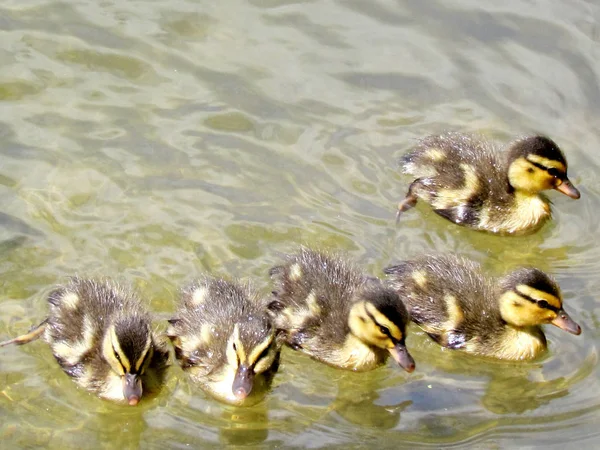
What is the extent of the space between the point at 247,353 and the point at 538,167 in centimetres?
205

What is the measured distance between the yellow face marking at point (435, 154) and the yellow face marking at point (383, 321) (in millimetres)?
1425

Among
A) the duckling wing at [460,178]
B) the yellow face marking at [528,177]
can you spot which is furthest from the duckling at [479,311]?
the yellow face marking at [528,177]

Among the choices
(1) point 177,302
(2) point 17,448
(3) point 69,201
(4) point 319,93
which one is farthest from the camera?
(4) point 319,93

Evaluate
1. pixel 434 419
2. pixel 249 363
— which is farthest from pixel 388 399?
pixel 249 363

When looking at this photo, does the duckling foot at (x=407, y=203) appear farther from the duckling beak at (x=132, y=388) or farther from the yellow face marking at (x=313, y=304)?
the duckling beak at (x=132, y=388)

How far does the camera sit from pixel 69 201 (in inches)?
209

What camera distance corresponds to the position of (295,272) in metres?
4.78

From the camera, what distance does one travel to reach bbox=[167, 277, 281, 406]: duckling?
4.28 meters

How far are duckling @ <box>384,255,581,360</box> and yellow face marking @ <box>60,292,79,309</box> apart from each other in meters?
1.52

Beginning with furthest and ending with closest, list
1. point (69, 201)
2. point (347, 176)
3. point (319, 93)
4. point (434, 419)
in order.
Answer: point (319, 93) < point (347, 176) < point (69, 201) < point (434, 419)

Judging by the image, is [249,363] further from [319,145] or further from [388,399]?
[319,145]

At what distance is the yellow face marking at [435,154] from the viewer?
5566 mm

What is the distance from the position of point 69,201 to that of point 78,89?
1005mm

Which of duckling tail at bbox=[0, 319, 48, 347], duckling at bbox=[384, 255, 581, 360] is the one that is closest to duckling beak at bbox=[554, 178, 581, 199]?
duckling at bbox=[384, 255, 581, 360]
